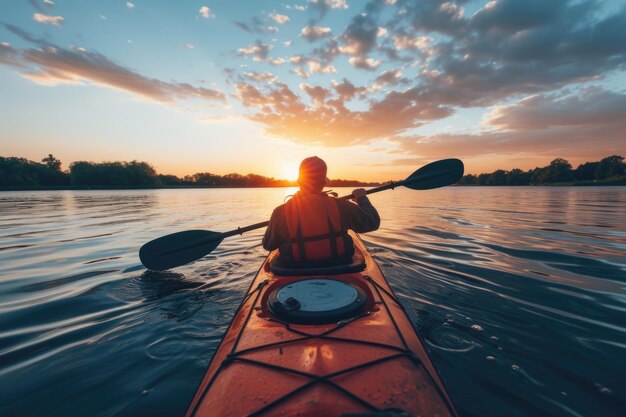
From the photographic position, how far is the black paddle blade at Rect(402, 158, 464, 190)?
22.0ft

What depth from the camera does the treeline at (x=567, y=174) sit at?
91512 mm

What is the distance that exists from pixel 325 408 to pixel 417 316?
3.02m

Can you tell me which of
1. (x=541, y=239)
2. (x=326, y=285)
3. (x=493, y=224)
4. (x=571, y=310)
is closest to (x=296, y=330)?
(x=326, y=285)

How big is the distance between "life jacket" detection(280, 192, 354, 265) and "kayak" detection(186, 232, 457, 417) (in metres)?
0.58

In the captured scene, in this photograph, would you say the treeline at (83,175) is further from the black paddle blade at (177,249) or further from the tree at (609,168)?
the tree at (609,168)

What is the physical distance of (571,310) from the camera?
398 cm

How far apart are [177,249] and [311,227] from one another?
418cm

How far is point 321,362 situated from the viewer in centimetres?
178

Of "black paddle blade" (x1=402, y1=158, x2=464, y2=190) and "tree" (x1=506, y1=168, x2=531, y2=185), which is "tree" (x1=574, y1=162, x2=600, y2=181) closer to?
"tree" (x1=506, y1=168, x2=531, y2=185)

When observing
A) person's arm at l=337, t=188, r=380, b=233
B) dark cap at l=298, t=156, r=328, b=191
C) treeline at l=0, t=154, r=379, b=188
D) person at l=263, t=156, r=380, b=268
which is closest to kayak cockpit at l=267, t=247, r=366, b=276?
person at l=263, t=156, r=380, b=268

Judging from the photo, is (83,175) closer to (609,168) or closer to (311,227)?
(311,227)

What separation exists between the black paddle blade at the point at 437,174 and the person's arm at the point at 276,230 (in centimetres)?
417

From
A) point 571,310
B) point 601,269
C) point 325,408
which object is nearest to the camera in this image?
point 325,408

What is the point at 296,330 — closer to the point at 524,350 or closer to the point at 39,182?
the point at 524,350
